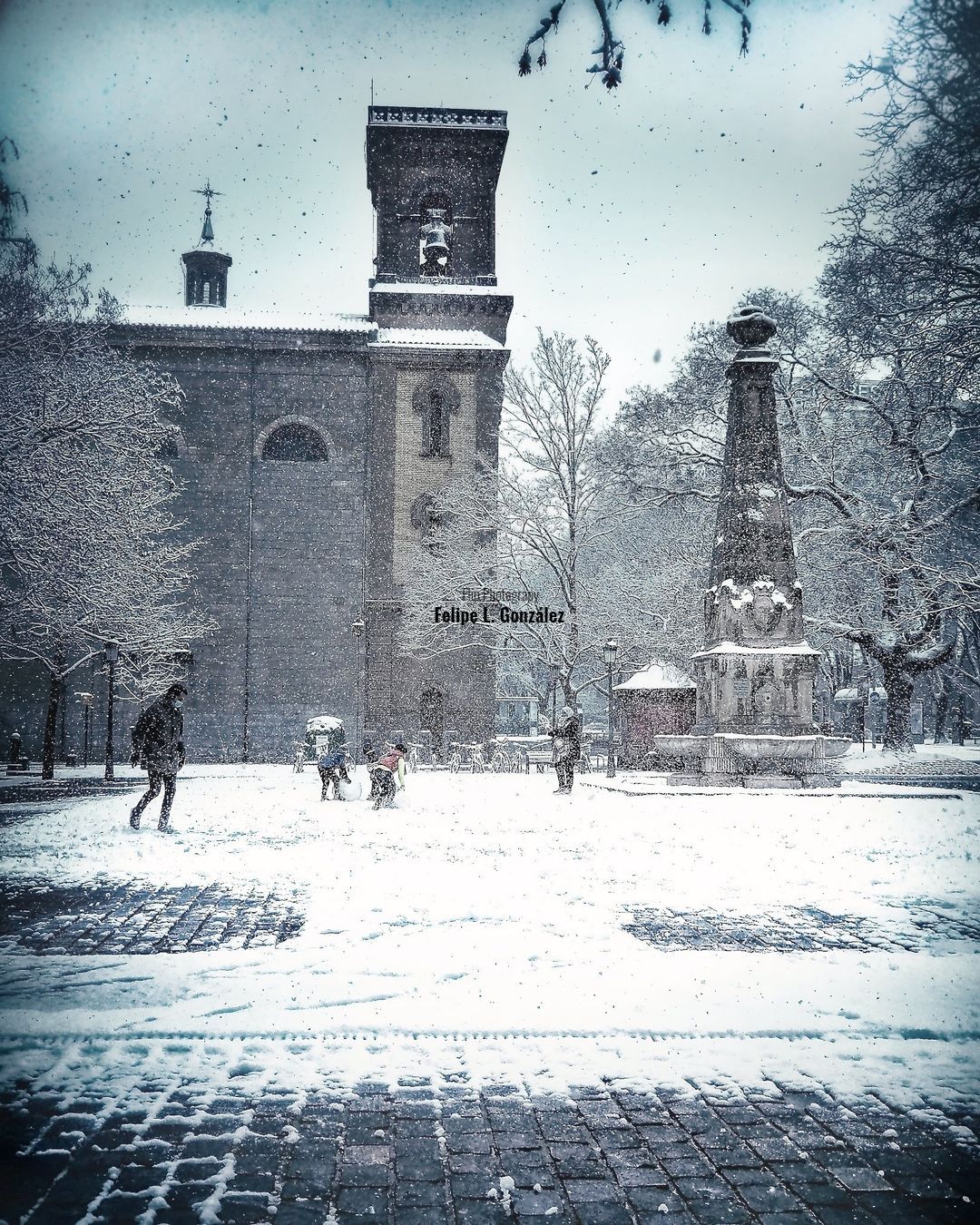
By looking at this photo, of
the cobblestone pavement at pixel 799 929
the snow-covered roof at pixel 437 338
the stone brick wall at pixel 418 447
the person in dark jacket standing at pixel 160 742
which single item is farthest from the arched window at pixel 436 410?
the cobblestone pavement at pixel 799 929

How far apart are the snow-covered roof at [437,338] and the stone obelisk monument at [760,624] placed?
584 inches

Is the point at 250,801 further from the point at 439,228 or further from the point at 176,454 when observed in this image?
the point at 439,228

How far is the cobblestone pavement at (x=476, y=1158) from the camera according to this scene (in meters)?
2.61

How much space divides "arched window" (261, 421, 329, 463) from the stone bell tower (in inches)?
67.8

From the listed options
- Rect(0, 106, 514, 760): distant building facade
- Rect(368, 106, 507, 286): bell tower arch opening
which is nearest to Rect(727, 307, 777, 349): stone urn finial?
Rect(368, 106, 507, 286): bell tower arch opening

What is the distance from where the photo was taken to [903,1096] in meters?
3.45

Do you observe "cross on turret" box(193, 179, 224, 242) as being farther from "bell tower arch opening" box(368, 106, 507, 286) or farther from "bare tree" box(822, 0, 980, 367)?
"bell tower arch opening" box(368, 106, 507, 286)

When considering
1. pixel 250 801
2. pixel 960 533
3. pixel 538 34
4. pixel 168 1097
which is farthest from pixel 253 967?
pixel 250 801

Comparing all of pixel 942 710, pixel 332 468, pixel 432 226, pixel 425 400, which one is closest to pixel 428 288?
pixel 432 226

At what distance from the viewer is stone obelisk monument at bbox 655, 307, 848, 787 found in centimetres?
1630

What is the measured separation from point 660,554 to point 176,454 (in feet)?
53.3

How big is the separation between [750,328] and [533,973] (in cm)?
1379

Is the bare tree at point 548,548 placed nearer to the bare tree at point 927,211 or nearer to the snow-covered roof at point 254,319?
the snow-covered roof at point 254,319

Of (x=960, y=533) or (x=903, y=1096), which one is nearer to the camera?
(x=903, y=1096)
